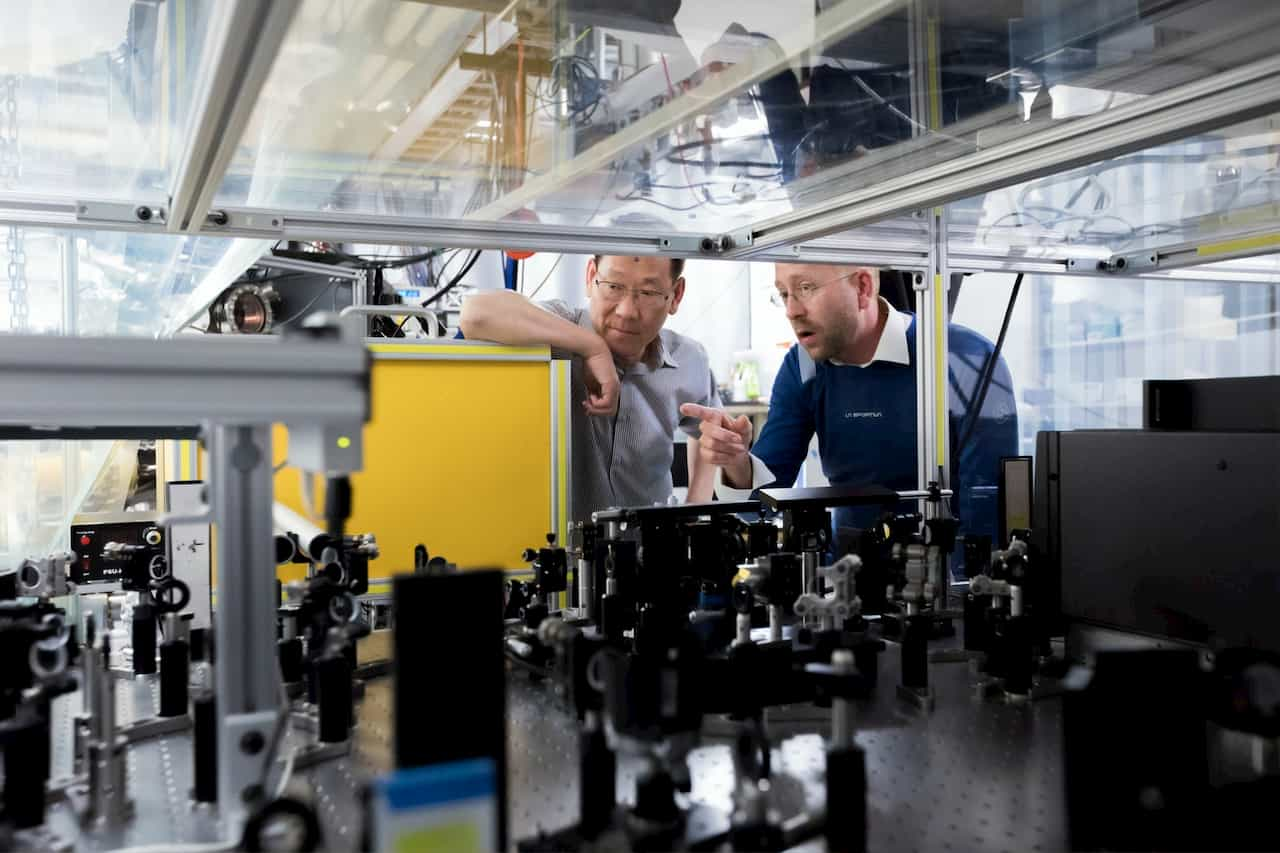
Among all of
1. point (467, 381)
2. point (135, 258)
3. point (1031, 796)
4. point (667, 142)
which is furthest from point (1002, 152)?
point (135, 258)

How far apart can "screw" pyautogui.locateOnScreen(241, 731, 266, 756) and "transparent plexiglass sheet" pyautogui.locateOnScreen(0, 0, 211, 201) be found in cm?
71

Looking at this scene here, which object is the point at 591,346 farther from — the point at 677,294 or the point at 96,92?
the point at 96,92

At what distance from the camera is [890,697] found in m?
1.56

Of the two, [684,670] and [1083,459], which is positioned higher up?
[1083,459]

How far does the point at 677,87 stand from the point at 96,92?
0.86 m

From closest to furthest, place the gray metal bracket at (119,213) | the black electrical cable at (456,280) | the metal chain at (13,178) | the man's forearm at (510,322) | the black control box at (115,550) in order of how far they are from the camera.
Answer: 1. the metal chain at (13,178)
2. the black control box at (115,550)
3. the gray metal bracket at (119,213)
4. the man's forearm at (510,322)
5. the black electrical cable at (456,280)

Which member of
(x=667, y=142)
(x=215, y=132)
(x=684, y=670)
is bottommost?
(x=684, y=670)

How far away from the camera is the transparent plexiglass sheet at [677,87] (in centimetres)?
119

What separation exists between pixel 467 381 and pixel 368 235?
643 mm

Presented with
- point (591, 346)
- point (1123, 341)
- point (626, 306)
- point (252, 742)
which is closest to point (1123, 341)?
point (1123, 341)

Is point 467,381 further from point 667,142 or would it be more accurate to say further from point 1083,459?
point 1083,459

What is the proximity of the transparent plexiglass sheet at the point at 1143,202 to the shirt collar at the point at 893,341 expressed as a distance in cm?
42

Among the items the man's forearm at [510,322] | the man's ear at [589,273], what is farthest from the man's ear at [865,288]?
the man's forearm at [510,322]

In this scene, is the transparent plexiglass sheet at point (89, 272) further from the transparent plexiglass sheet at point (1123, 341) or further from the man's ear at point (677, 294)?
the transparent plexiglass sheet at point (1123, 341)
